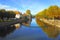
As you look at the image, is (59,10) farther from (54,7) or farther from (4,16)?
(4,16)

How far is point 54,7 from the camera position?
46.8 m

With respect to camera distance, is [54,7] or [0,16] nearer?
[0,16]

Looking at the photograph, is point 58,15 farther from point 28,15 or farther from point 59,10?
point 28,15

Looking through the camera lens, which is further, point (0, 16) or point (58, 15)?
point (58, 15)

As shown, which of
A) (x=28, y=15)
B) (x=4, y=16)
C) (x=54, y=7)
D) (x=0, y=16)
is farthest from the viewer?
(x=28, y=15)

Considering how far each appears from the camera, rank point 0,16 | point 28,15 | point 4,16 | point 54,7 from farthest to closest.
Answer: point 28,15 < point 54,7 < point 4,16 < point 0,16

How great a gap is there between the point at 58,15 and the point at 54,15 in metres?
1.17

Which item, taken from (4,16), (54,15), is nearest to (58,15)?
(54,15)

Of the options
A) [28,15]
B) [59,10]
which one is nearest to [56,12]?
[59,10]

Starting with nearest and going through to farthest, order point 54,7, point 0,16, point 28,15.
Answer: point 0,16, point 54,7, point 28,15

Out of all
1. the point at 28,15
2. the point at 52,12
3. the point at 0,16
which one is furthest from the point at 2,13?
the point at 28,15

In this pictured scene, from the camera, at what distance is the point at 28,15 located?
276 feet

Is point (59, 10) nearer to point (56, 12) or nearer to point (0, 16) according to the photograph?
point (56, 12)

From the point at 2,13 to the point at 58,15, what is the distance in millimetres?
15923
